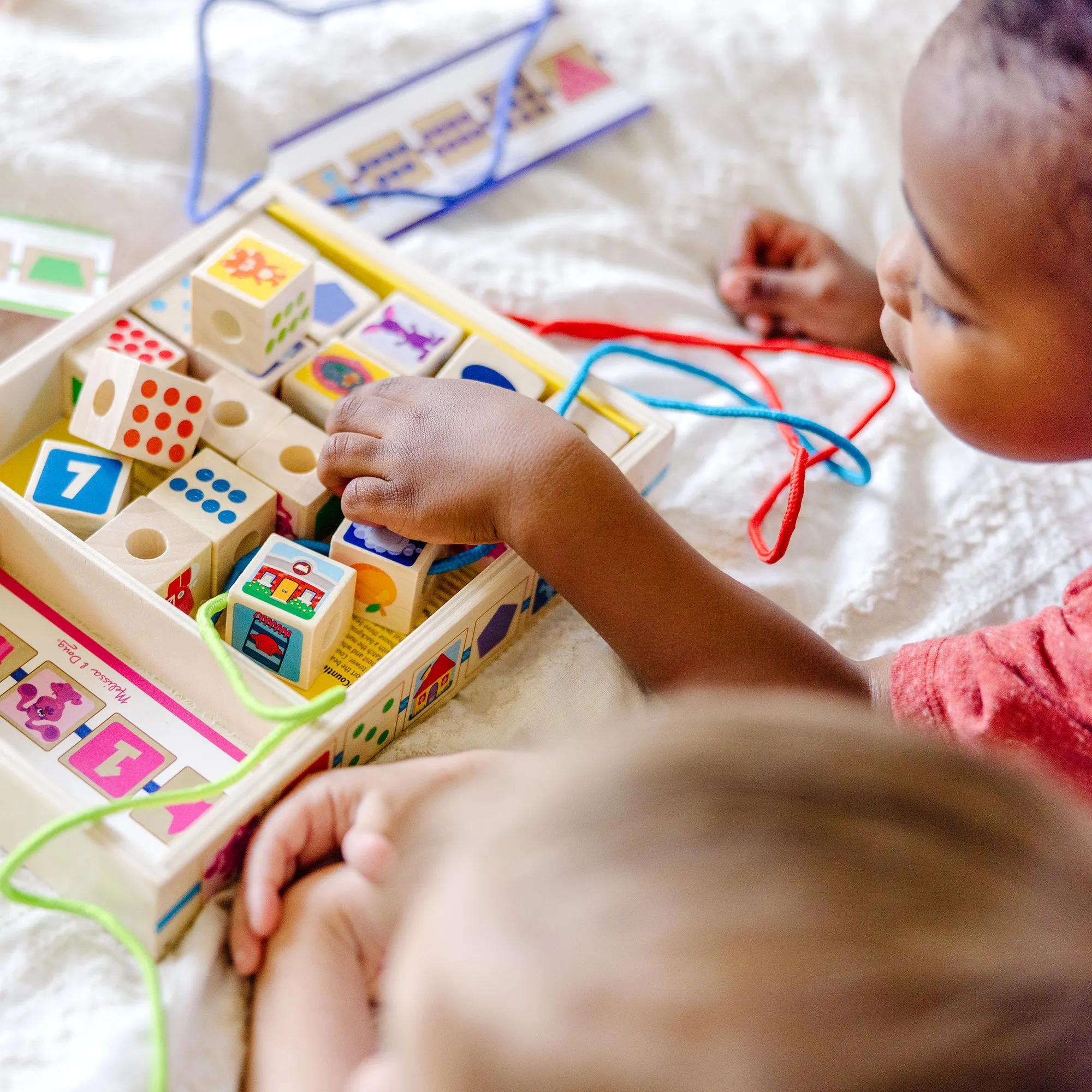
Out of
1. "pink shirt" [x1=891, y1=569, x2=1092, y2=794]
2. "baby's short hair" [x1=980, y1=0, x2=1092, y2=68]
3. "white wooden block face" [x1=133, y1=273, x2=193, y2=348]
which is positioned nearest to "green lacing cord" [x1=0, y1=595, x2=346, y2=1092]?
"white wooden block face" [x1=133, y1=273, x2=193, y2=348]

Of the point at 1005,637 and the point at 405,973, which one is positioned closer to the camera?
the point at 405,973

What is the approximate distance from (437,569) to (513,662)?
98 millimetres

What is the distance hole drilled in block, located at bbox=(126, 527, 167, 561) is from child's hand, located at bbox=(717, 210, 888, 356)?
0.55m

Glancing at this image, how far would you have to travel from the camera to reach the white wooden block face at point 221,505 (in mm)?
A: 721

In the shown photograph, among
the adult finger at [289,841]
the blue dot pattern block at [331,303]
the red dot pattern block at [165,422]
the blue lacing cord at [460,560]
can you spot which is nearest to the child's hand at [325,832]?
the adult finger at [289,841]

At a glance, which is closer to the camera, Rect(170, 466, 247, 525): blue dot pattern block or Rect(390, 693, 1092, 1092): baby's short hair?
Rect(390, 693, 1092, 1092): baby's short hair

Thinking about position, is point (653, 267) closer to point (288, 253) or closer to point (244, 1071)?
point (288, 253)

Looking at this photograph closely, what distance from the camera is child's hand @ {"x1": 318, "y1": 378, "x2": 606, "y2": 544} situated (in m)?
0.71

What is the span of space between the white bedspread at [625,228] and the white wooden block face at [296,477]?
14 centimetres

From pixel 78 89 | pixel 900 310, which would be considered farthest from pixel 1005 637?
pixel 78 89

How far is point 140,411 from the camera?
0.72 metres

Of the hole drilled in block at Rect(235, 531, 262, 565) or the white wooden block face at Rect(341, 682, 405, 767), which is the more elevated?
the hole drilled in block at Rect(235, 531, 262, 565)

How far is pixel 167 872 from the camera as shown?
0.59 metres

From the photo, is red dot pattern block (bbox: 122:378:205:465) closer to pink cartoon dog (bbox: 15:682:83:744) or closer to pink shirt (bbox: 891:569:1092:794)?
pink cartoon dog (bbox: 15:682:83:744)
